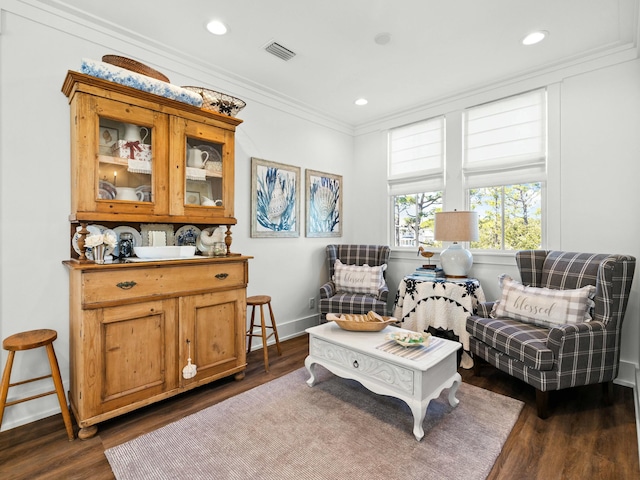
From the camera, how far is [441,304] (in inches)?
118

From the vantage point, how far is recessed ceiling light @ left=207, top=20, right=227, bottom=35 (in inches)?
91.1

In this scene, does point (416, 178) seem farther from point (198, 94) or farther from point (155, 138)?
point (155, 138)

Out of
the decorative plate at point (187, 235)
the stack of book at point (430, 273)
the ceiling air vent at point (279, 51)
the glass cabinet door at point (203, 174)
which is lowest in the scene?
the stack of book at point (430, 273)

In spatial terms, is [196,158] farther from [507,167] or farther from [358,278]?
[507,167]

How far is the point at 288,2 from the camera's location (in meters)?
2.11

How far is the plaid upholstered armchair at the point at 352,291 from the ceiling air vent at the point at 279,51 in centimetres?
214

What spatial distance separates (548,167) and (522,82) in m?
0.88

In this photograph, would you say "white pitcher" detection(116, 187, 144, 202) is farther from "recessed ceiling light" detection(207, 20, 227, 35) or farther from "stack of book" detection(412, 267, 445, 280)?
"stack of book" detection(412, 267, 445, 280)

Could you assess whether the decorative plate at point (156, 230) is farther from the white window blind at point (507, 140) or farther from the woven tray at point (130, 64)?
the white window blind at point (507, 140)

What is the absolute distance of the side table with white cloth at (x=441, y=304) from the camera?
2875 mm

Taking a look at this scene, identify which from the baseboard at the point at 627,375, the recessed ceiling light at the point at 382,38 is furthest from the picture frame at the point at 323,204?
the baseboard at the point at 627,375

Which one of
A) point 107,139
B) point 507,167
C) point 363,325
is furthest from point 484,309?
point 107,139

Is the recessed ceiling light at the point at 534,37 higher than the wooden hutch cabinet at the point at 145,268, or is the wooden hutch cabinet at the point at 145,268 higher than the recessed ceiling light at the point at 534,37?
the recessed ceiling light at the point at 534,37

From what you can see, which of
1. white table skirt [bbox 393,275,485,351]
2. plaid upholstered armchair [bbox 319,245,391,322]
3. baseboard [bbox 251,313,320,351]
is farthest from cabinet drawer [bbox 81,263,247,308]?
white table skirt [bbox 393,275,485,351]
